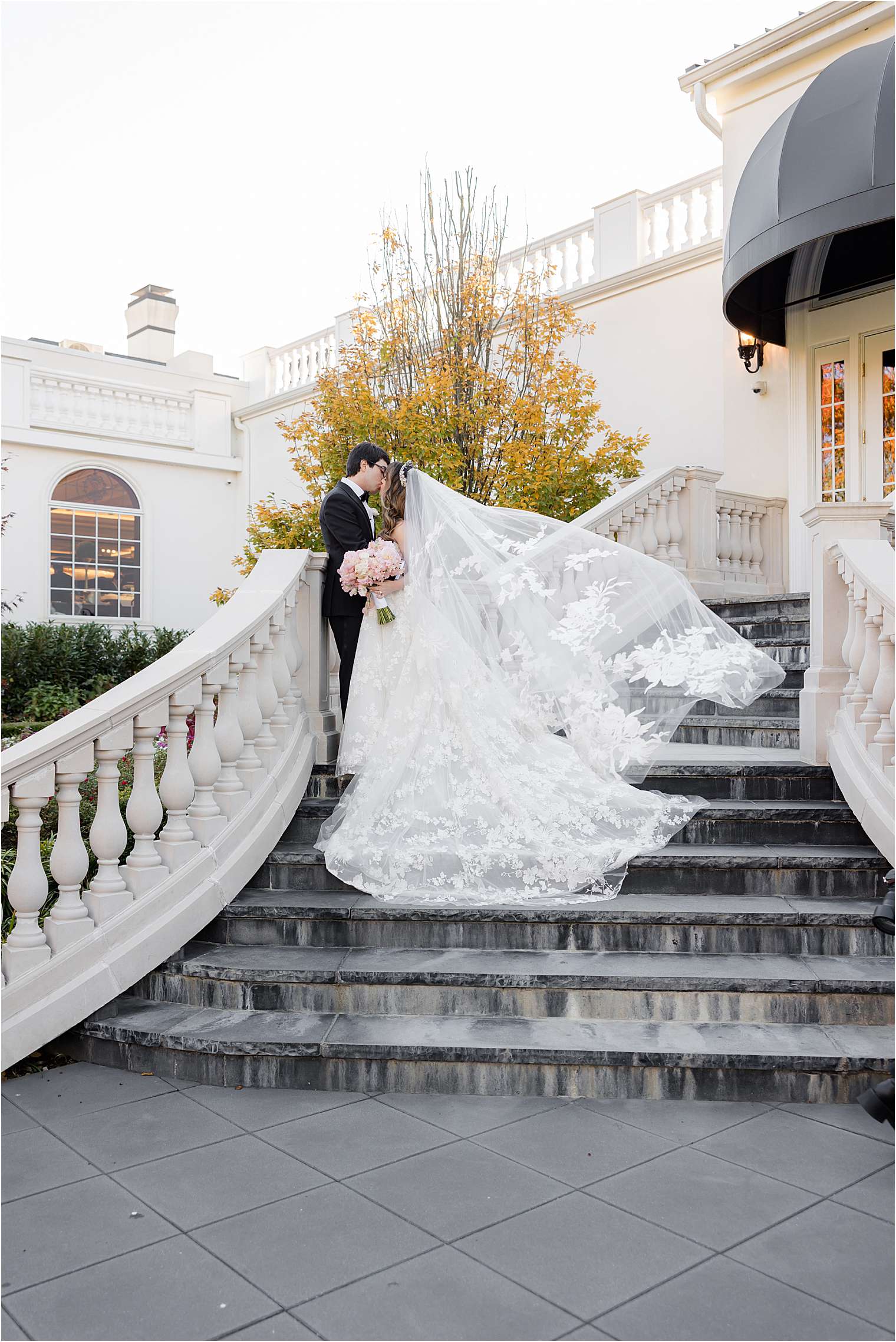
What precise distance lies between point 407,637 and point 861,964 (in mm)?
2433

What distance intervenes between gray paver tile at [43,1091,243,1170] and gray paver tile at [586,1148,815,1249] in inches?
48.3

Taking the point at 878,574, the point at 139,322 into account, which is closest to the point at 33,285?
the point at 139,322

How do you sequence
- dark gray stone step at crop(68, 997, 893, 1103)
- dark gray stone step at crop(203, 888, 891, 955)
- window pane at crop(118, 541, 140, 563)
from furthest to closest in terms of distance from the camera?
window pane at crop(118, 541, 140, 563) → dark gray stone step at crop(203, 888, 891, 955) → dark gray stone step at crop(68, 997, 893, 1103)

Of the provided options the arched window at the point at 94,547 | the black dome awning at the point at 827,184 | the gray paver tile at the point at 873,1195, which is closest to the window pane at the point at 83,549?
the arched window at the point at 94,547

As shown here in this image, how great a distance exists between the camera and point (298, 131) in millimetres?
5855

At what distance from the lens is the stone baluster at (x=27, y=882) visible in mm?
3439

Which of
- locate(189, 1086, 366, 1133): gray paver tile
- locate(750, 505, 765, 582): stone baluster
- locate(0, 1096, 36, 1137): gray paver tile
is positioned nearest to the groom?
locate(189, 1086, 366, 1133): gray paver tile

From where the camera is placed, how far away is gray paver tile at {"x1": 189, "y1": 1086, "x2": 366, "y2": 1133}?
313 cm

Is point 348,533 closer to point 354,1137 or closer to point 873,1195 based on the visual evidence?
point 354,1137

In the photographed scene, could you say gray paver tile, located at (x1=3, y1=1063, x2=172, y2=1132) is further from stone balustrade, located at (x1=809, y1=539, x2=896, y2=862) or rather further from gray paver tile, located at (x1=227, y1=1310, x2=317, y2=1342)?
stone balustrade, located at (x1=809, y1=539, x2=896, y2=862)

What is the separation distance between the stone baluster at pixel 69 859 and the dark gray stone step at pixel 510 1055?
37cm

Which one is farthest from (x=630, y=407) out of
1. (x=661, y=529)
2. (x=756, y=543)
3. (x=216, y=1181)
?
(x=216, y=1181)

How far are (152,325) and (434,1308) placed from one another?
2181 centimetres

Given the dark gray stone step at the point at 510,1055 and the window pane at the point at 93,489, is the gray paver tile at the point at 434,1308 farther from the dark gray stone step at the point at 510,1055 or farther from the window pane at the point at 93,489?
the window pane at the point at 93,489
